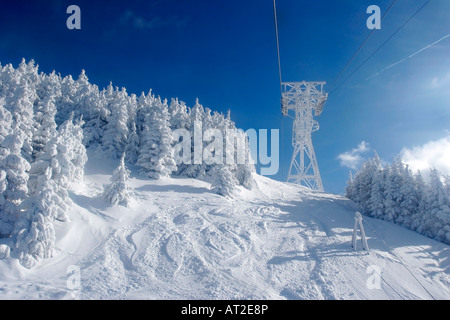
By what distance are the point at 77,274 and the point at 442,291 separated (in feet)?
62.4

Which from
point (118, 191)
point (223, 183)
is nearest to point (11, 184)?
point (118, 191)

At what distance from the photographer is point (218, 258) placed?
50.6ft

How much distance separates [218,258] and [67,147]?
15.3 metres

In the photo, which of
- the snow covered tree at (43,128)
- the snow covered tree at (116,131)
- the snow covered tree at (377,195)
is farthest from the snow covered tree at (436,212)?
the snow covered tree at (116,131)

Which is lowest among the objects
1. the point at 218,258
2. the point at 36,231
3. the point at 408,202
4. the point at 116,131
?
the point at 218,258

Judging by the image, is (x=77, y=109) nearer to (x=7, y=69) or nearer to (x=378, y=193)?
(x=7, y=69)

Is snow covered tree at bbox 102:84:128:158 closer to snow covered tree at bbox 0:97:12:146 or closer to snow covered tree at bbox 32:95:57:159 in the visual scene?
snow covered tree at bbox 32:95:57:159

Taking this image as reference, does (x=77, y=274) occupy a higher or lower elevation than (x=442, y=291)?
higher

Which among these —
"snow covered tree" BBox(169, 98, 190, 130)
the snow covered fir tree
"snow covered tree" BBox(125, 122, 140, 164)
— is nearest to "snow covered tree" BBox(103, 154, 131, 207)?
the snow covered fir tree

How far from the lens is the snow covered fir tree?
45.8ft

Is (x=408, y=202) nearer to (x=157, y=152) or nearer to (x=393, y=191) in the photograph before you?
(x=393, y=191)
